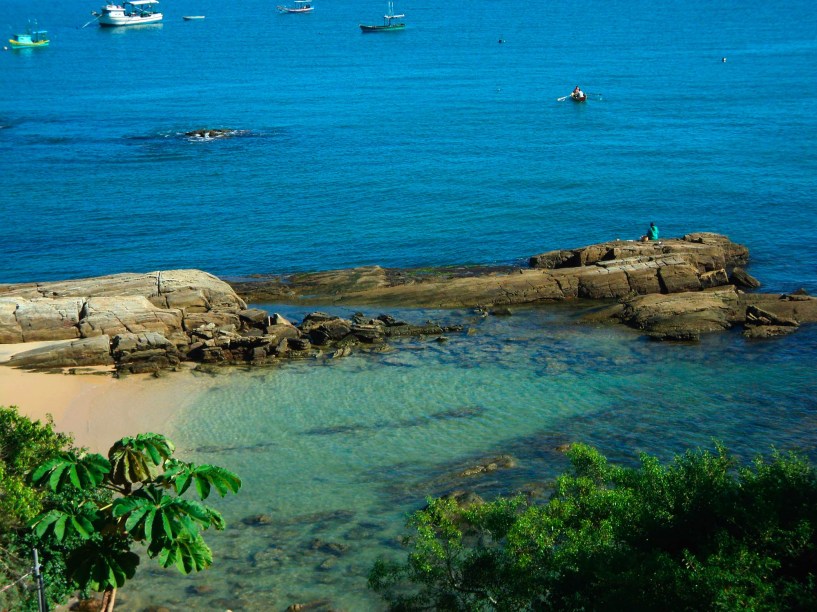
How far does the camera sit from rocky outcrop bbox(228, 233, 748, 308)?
1540 inches

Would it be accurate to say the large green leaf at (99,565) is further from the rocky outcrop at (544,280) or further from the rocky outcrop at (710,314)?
the rocky outcrop at (544,280)

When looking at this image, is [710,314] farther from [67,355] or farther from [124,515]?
[124,515]

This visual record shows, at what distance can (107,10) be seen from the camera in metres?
170

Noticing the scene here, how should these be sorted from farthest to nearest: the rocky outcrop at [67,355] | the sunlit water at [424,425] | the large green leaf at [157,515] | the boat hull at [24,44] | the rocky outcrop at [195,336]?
the boat hull at [24,44]
the rocky outcrop at [195,336]
the rocky outcrop at [67,355]
the sunlit water at [424,425]
the large green leaf at [157,515]

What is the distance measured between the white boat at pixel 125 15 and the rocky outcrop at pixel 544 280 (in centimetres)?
14452

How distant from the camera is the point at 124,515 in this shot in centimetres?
1357

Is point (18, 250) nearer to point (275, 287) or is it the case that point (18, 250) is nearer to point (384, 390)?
point (275, 287)

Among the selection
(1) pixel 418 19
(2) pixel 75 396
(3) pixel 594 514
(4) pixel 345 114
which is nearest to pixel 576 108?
(4) pixel 345 114

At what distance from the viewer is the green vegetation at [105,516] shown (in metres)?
13.0

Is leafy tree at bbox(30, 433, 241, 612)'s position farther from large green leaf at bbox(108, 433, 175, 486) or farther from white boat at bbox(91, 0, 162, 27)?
white boat at bbox(91, 0, 162, 27)

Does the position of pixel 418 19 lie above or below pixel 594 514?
above

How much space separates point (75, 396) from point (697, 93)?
238ft

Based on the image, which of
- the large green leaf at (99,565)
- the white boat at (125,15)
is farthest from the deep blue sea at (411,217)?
the white boat at (125,15)

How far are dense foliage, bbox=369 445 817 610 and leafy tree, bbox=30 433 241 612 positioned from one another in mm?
3659
